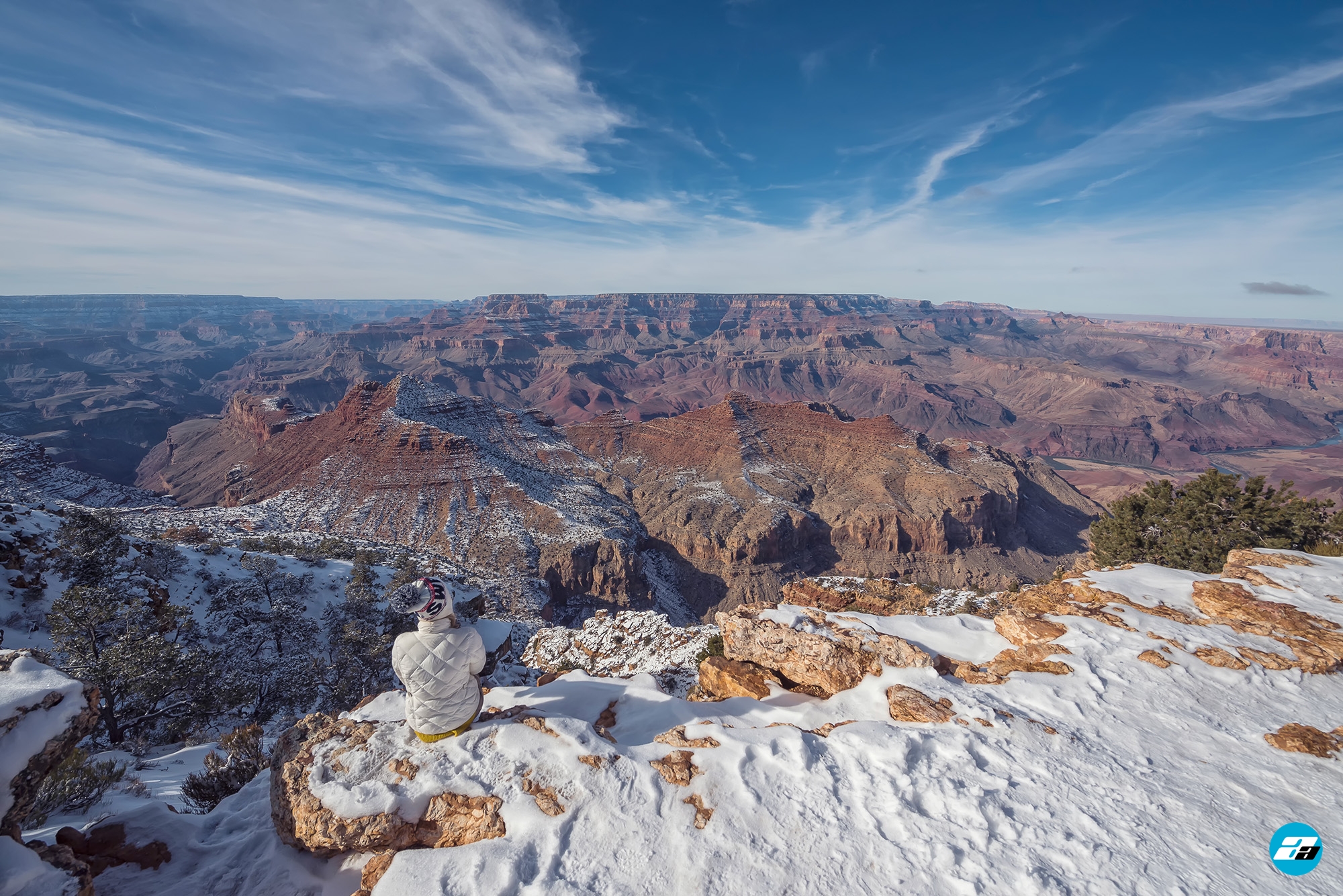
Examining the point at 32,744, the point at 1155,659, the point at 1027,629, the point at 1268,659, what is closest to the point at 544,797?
the point at 32,744

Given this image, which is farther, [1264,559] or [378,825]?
[1264,559]

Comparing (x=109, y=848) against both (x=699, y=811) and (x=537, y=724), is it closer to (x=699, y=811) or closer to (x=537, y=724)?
(x=537, y=724)

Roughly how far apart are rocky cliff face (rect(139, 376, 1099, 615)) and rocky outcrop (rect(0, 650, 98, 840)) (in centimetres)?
3869

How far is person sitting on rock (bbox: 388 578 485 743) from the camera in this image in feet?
22.0

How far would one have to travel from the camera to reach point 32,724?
17.5 ft

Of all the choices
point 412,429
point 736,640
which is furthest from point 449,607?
point 412,429

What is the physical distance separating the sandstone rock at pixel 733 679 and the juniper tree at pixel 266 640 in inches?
641

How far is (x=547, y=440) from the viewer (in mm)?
73188

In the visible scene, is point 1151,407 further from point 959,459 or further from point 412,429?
point 412,429

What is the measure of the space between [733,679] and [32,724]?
10.3 meters

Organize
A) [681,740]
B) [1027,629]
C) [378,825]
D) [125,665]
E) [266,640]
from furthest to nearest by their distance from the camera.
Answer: [266,640] → [125,665] → [1027,629] → [681,740] → [378,825]

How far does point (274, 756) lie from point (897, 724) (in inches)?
390

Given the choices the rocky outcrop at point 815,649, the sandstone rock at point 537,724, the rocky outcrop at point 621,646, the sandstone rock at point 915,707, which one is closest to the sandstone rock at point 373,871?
the sandstone rock at point 537,724

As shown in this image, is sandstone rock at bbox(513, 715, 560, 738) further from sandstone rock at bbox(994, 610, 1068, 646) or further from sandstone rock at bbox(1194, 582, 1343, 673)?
sandstone rock at bbox(1194, 582, 1343, 673)
